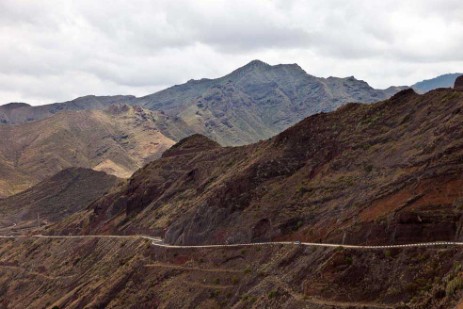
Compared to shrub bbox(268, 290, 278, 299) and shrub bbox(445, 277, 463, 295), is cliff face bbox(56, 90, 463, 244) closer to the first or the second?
shrub bbox(445, 277, 463, 295)

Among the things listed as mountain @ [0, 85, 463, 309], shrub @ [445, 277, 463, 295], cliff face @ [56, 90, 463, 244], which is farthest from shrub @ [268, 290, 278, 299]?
shrub @ [445, 277, 463, 295]

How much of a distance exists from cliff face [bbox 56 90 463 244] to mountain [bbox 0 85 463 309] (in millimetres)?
Answer: 201

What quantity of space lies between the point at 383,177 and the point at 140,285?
139 feet

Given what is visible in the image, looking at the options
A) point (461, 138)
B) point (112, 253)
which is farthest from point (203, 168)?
point (461, 138)

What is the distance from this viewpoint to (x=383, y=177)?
75312 millimetres

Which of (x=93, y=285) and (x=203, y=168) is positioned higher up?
(x=203, y=168)

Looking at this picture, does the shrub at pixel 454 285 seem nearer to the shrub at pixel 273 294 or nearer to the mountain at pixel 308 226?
the mountain at pixel 308 226

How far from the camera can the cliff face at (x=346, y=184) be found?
6400 centimetres

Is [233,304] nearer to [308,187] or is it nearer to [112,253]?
[308,187]

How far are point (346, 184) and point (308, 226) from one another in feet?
25.5

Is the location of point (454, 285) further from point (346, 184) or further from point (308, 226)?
point (346, 184)

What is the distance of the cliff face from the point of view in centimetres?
6400

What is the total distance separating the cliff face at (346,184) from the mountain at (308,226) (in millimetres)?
201

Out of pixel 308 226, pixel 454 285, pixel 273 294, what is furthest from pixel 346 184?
pixel 454 285
